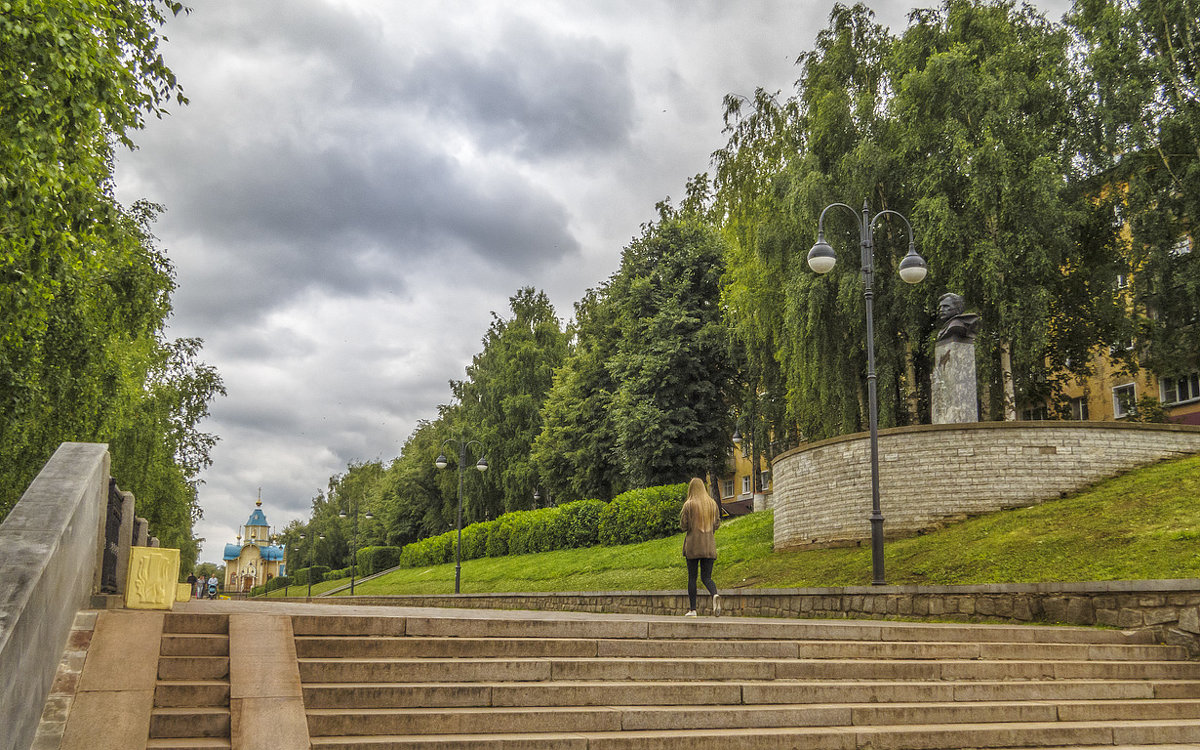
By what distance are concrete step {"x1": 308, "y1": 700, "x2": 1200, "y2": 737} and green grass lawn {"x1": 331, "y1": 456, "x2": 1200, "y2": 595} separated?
5.35 m

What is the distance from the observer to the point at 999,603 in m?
12.5

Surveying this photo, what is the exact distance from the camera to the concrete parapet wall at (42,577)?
183 inches

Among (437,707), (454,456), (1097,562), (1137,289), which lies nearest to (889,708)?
(437,707)

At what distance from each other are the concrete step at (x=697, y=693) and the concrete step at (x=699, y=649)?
1.80ft

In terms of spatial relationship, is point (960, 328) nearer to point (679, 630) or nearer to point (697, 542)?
point (697, 542)

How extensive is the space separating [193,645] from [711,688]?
3.87m

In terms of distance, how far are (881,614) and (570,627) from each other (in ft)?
23.6

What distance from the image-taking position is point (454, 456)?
56438mm

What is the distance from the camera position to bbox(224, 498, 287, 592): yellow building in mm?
110250

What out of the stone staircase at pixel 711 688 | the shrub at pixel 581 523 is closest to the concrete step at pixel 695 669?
the stone staircase at pixel 711 688

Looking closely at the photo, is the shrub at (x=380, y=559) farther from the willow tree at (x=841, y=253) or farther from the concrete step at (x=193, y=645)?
the concrete step at (x=193, y=645)

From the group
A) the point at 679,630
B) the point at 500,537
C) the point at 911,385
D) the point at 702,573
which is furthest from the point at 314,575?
the point at 679,630

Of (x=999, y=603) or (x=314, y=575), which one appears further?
(x=314, y=575)

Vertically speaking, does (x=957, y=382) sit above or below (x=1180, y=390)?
below
